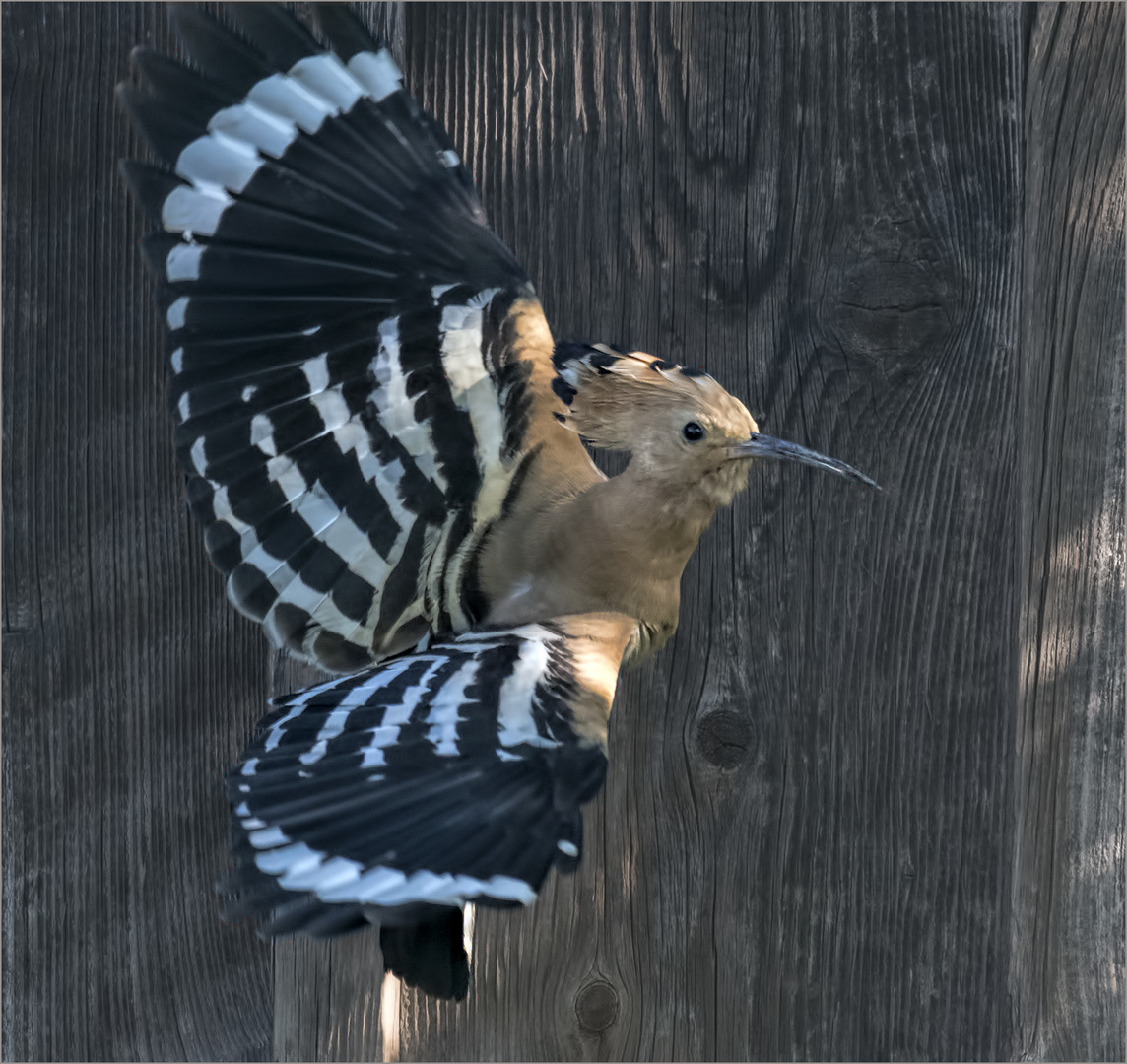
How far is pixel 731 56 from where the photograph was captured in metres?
1.82

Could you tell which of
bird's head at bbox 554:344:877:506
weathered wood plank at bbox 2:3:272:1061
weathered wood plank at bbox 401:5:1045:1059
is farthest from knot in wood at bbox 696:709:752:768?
weathered wood plank at bbox 2:3:272:1061

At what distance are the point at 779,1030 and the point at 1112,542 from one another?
83cm

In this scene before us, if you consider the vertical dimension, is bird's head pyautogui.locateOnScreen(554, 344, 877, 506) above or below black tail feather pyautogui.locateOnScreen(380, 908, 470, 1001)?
above

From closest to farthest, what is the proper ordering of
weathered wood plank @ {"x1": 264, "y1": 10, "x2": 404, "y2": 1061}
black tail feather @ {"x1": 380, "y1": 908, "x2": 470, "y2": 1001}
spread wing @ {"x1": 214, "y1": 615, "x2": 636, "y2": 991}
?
spread wing @ {"x1": 214, "y1": 615, "x2": 636, "y2": 991}, black tail feather @ {"x1": 380, "y1": 908, "x2": 470, "y2": 1001}, weathered wood plank @ {"x1": 264, "y1": 10, "x2": 404, "y2": 1061}

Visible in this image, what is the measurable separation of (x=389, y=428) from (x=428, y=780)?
49 centimetres

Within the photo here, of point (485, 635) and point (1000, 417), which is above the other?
Result: point (1000, 417)

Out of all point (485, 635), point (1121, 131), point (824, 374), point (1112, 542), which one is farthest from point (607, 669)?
point (1121, 131)

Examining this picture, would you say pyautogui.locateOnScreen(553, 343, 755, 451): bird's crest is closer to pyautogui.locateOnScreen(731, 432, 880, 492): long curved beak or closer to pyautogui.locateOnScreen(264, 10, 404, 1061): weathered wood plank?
pyautogui.locateOnScreen(731, 432, 880, 492): long curved beak

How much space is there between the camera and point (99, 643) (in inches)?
74.7

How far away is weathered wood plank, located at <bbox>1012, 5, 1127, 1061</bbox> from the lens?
6.09 ft

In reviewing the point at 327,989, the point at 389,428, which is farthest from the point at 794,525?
the point at 327,989

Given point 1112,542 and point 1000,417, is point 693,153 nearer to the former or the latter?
point 1000,417

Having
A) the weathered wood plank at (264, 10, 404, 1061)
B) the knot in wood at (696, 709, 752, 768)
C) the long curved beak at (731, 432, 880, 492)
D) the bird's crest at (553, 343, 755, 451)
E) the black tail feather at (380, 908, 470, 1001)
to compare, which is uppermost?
the bird's crest at (553, 343, 755, 451)

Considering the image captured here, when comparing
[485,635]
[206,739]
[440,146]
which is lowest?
[206,739]
